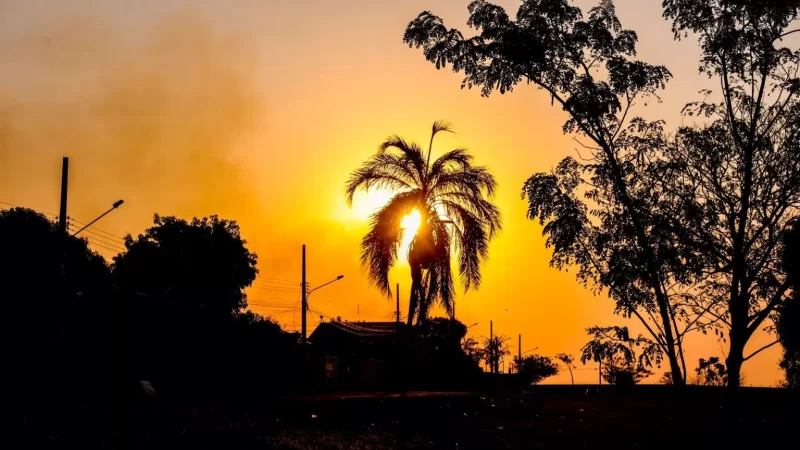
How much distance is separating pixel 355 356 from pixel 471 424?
139 ft

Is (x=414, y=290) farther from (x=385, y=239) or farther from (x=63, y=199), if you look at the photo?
(x=63, y=199)

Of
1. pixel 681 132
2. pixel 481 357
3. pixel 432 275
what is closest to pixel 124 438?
pixel 681 132

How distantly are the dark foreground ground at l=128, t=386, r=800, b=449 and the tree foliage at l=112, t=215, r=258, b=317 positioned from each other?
4451cm

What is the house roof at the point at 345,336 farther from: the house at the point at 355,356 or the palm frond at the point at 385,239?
the palm frond at the point at 385,239

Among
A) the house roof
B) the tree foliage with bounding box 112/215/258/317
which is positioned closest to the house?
the house roof

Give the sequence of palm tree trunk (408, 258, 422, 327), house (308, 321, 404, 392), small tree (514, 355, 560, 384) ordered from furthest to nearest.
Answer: small tree (514, 355, 560, 384), house (308, 321, 404, 392), palm tree trunk (408, 258, 422, 327)

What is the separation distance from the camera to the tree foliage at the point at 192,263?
67.1 metres

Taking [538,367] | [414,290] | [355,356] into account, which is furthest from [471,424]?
[538,367]

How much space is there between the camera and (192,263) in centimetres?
6931

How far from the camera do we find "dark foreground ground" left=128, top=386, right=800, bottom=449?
14.9m

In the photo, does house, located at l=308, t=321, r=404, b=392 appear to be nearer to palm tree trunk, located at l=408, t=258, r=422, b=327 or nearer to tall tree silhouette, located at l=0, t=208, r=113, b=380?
palm tree trunk, located at l=408, t=258, r=422, b=327

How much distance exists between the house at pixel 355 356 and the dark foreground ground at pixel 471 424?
615 inches

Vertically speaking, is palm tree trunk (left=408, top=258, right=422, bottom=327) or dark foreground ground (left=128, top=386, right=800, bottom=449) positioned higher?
palm tree trunk (left=408, top=258, right=422, bottom=327)

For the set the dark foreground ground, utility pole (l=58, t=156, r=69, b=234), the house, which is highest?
utility pole (l=58, t=156, r=69, b=234)
